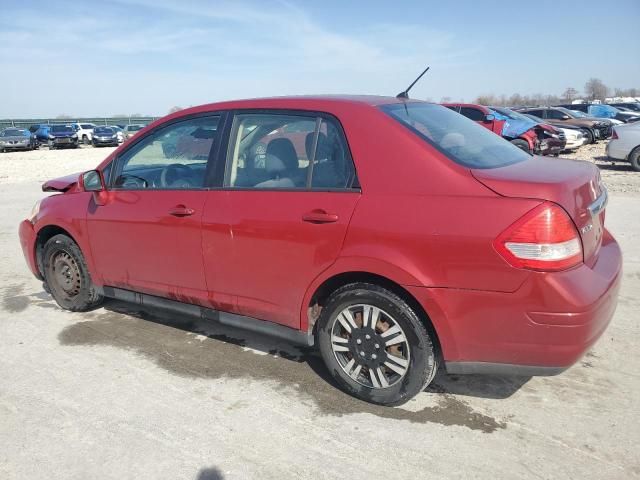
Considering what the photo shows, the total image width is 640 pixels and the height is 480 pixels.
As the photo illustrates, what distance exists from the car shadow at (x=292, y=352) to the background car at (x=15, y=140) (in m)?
31.0

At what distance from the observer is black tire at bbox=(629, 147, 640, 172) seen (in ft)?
42.9

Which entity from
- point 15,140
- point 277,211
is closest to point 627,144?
point 277,211

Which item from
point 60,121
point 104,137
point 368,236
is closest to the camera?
point 368,236

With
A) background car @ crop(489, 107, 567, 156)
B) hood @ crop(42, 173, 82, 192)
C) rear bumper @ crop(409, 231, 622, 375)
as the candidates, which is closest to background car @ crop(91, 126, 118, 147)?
background car @ crop(489, 107, 567, 156)

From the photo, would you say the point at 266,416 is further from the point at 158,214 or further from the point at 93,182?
the point at 93,182

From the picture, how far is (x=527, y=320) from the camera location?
255cm

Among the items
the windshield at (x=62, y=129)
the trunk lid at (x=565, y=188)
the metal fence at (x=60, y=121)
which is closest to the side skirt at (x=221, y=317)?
the trunk lid at (x=565, y=188)

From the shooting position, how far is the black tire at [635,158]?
13.1 m

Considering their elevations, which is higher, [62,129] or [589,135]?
[62,129]

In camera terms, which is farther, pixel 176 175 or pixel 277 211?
pixel 176 175

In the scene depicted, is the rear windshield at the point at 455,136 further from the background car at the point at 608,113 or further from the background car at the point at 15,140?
the background car at the point at 15,140

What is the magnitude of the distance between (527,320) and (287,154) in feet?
5.66

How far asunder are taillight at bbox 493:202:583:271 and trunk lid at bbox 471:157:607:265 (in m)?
0.08

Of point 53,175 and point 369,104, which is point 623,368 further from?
point 53,175
